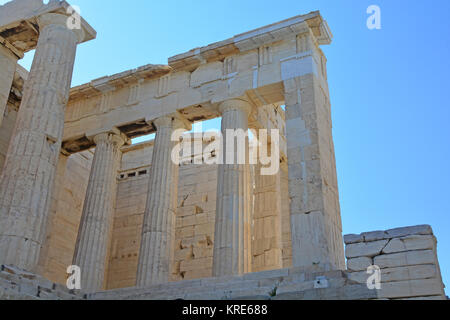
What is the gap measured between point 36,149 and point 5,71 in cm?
602

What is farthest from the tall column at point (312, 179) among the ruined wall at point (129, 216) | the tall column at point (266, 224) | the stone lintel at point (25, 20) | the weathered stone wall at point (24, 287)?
the ruined wall at point (129, 216)

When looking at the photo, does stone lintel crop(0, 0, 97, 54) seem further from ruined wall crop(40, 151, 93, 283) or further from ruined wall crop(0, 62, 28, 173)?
ruined wall crop(40, 151, 93, 283)

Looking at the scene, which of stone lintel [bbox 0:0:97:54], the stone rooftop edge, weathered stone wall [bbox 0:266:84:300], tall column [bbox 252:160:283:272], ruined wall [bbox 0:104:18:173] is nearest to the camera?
the stone rooftop edge

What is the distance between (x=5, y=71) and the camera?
21812mm

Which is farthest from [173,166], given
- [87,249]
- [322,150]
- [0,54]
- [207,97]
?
[0,54]

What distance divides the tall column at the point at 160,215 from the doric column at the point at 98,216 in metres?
2.13

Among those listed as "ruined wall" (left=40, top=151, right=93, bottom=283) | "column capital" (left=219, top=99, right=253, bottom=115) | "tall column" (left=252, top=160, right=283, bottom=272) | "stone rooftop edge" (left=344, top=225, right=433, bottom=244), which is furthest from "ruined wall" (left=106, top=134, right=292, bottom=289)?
"stone rooftop edge" (left=344, top=225, right=433, bottom=244)

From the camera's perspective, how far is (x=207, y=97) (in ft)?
72.1

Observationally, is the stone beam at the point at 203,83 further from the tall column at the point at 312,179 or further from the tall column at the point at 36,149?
the tall column at the point at 36,149

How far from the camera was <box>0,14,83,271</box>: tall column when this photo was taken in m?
16.1

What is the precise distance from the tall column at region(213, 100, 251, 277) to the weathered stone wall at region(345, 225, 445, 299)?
6.28 metres

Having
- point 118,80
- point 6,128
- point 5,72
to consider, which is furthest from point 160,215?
point 6,128
